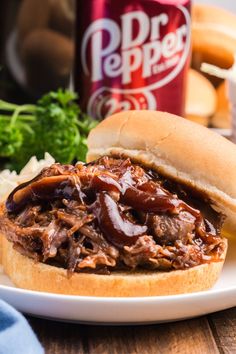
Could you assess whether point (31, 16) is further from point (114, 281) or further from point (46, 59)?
point (114, 281)

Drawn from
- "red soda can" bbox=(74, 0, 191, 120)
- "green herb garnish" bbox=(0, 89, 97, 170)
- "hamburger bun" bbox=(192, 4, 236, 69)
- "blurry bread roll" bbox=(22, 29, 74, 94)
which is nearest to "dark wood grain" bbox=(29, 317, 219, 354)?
"green herb garnish" bbox=(0, 89, 97, 170)

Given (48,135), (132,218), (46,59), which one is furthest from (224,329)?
(46,59)

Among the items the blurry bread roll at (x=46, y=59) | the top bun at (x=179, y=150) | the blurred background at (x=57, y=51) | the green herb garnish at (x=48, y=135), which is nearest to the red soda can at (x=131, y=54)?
the green herb garnish at (x=48, y=135)

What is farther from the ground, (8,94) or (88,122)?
(88,122)

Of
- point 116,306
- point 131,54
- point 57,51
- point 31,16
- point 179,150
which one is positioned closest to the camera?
point 116,306

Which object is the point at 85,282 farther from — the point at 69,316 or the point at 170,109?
the point at 170,109

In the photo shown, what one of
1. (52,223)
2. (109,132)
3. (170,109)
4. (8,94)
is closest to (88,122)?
(170,109)

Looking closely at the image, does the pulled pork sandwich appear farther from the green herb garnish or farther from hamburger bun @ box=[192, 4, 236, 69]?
hamburger bun @ box=[192, 4, 236, 69]
